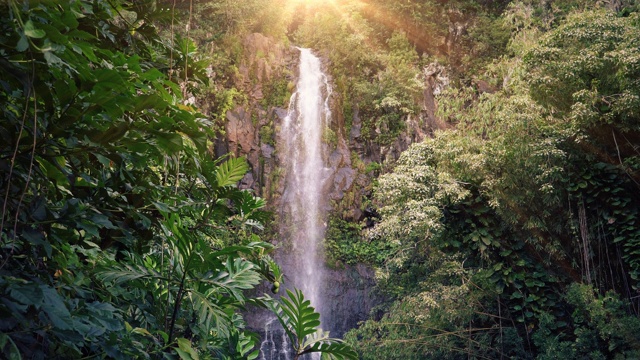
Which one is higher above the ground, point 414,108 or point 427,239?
point 414,108

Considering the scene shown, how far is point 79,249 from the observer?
1.32m

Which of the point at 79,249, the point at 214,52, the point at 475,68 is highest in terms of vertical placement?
the point at 214,52

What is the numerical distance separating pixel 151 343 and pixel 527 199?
5928 millimetres

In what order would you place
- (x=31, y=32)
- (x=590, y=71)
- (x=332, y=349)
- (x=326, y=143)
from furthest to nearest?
(x=326, y=143)
(x=590, y=71)
(x=332, y=349)
(x=31, y=32)

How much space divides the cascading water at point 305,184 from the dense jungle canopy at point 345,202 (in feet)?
1.41

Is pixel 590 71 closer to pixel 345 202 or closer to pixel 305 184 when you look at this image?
pixel 345 202

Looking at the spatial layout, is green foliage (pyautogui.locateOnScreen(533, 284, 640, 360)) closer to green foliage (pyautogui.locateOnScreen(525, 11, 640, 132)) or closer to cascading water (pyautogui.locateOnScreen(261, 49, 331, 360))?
green foliage (pyautogui.locateOnScreen(525, 11, 640, 132))

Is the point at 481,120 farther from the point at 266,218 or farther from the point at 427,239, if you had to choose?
the point at 266,218

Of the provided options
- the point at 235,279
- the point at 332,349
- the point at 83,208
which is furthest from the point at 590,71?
the point at 83,208

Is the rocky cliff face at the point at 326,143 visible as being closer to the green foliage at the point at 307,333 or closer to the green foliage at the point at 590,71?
the green foliage at the point at 590,71

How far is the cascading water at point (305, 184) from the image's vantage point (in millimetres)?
10977

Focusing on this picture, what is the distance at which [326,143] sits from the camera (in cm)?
1188

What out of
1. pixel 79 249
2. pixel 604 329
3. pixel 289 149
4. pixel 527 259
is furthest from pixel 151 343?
pixel 289 149

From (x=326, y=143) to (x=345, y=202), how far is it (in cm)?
156
